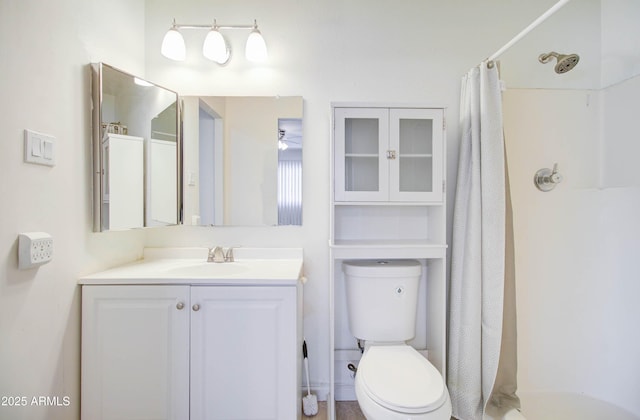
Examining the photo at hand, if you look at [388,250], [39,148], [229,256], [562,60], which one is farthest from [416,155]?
[39,148]

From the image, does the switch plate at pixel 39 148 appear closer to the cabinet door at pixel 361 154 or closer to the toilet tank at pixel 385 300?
the cabinet door at pixel 361 154

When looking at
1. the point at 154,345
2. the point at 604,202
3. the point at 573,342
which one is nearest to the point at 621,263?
the point at 604,202

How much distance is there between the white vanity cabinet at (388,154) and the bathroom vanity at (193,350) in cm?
66

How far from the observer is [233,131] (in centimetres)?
161

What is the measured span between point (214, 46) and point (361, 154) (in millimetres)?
1073

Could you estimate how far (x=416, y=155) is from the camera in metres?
1.45

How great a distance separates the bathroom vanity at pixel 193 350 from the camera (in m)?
1.13

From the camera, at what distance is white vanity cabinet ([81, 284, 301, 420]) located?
3.70 feet

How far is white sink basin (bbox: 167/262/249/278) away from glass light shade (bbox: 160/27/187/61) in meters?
1.23

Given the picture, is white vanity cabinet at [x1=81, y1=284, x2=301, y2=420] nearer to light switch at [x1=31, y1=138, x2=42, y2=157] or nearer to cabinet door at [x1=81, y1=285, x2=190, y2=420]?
cabinet door at [x1=81, y1=285, x2=190, y2=420]

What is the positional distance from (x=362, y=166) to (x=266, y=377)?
1.12 metres

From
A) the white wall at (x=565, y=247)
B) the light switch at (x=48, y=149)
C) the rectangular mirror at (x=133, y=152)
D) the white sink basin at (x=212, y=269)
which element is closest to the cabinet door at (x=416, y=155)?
the white wall at (x=565, y=247)

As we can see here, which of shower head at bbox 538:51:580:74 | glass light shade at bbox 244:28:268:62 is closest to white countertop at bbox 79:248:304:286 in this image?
glass light shade at bbox 244:28:268:62

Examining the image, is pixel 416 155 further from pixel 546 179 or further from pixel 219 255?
pixel 219 255
